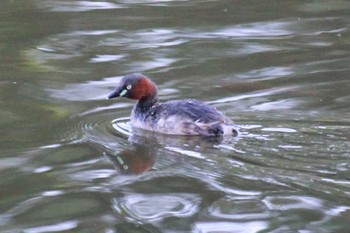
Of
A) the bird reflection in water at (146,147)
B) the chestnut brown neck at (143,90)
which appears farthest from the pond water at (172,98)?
the chestnut brown neck at (143,90)

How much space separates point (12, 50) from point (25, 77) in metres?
1.16

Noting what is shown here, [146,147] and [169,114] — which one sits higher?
[169,114]

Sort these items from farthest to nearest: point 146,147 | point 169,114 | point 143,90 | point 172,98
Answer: point 172,98
point 143,90
point 169,114
point 146,147

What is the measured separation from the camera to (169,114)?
8758 millimetres

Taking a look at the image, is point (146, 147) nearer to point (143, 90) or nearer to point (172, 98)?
point (143, 90)

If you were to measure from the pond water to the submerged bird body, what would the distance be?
10 cm

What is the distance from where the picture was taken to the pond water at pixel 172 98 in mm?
6863

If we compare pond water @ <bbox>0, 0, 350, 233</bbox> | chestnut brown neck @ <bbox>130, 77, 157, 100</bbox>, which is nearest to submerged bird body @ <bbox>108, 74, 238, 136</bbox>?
chestnut brown neck @ <bbox>130, 77, 157, 100</bbox>

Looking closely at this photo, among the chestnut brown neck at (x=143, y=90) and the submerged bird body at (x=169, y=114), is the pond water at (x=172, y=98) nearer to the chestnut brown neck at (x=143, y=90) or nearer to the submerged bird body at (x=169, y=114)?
the submerged bird body at (x=169, y=114)

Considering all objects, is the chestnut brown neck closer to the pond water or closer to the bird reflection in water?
the pond water

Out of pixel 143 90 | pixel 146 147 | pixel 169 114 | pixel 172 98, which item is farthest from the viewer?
pixel 172 98

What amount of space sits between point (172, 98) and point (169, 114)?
94 centimetres

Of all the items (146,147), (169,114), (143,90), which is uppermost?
(143,90)

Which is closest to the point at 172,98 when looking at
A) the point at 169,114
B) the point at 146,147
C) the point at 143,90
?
the point at 143,90
